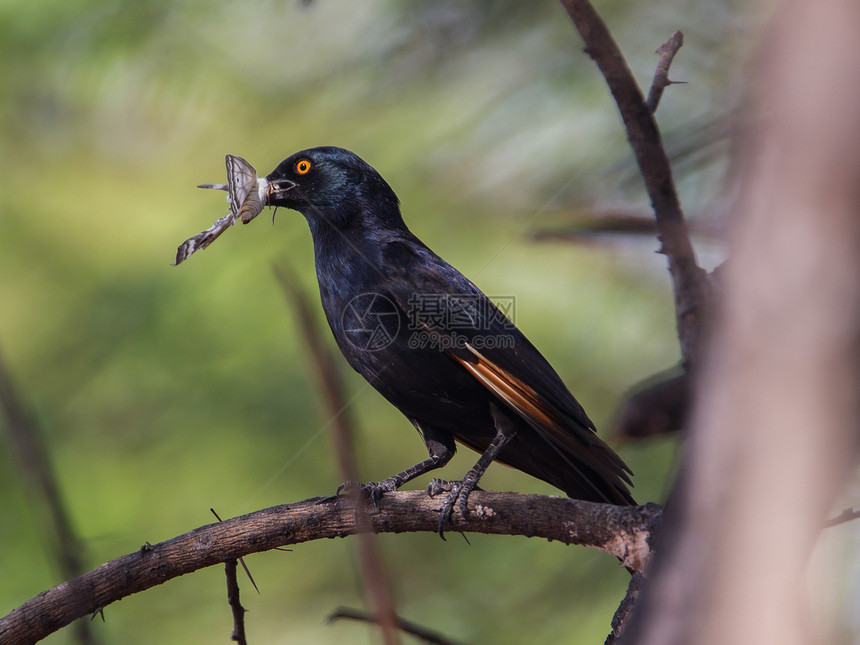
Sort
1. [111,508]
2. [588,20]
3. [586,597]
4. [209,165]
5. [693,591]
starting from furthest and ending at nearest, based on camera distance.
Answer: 1. [209,165]
2. [111,508]
3. [586,597]
4. [588,20]
5. [693,591]

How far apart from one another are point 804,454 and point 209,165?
4412mm

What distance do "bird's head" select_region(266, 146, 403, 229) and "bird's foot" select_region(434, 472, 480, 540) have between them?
4.40ft

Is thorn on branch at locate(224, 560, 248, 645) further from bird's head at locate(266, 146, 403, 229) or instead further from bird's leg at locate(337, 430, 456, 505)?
bird's head at locate(266, 146, 403, 229)

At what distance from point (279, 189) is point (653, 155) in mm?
1932

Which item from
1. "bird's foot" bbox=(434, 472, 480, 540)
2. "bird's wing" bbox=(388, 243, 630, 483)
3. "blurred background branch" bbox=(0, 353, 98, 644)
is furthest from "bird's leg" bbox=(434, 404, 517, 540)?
"blurred background branch" bbox=(0, 353, 98, 644)

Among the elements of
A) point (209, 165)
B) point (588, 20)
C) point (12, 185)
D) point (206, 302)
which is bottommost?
point (588, 20)

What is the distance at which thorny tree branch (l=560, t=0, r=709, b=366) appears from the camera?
260cm

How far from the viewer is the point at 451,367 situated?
3398 millimetres

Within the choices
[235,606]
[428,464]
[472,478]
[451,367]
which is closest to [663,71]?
[451,367]

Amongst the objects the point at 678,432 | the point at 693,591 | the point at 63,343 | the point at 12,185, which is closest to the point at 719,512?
the point at 693,591

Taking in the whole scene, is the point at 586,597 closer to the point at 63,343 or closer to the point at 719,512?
the point at 719,512

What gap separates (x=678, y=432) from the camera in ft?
8.79

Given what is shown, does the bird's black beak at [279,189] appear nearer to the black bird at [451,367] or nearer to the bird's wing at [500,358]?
the black bird at [451,367]

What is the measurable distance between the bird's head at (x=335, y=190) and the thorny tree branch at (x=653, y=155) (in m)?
1.46
